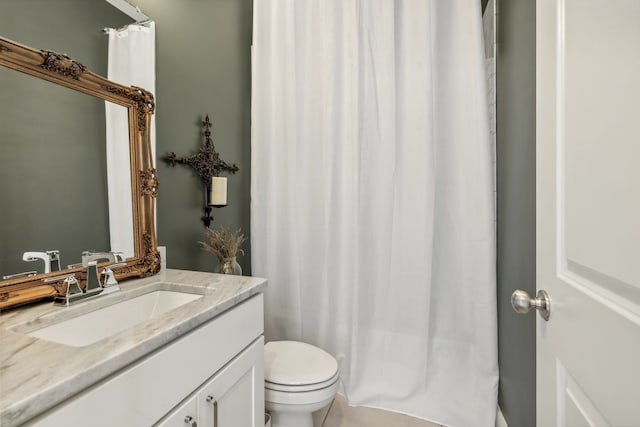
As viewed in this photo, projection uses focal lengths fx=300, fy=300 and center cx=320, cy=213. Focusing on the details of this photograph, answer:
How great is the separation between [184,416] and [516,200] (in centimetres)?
136

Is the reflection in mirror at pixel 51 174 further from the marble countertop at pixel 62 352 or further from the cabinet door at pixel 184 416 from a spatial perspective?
the cabinet door at pixel 184 416

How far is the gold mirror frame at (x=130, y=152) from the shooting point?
33.6 inches

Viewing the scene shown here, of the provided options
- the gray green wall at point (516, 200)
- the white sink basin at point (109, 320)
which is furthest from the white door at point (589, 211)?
the white sink basin at point (109, 320)

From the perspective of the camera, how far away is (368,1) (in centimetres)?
166

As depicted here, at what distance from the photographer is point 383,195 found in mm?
1667

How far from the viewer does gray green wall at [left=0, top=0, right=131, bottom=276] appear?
0.86 m

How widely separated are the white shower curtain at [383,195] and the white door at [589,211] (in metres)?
0.87

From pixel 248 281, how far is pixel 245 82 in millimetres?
1477

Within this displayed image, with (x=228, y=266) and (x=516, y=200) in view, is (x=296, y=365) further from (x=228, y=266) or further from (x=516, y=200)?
(x=516, y=200)

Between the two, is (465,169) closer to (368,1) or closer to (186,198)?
(368,1)

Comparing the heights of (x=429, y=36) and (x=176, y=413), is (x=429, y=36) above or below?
above

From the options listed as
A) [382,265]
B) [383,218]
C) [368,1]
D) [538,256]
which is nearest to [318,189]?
[383,218]

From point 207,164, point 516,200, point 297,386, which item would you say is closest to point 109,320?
point 297,386

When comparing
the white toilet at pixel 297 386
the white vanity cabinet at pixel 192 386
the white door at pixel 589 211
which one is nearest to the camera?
the white door at pixel 589 211
